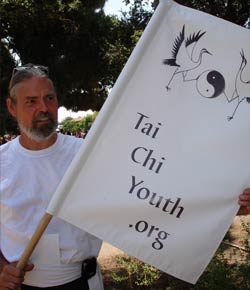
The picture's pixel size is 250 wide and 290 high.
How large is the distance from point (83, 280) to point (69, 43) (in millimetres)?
17455

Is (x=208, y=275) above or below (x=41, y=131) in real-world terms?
below

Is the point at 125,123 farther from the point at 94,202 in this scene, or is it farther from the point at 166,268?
the point at 166,268

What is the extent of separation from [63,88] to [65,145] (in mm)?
18143

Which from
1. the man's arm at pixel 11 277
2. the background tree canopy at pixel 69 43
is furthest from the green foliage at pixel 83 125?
the man's arm at pixel 11 277

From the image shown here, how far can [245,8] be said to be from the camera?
7383 millimetres

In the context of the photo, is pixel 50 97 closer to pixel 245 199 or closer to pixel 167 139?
pixel 167 139

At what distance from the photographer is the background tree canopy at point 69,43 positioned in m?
13.5

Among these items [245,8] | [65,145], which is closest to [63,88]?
[245,8]

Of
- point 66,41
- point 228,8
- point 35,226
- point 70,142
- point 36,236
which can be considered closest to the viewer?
point 36,236

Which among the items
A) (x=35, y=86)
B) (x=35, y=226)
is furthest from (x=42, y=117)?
(x=35, y=226)

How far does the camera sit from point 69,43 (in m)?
18.9

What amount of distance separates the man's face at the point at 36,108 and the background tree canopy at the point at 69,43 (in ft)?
30.2

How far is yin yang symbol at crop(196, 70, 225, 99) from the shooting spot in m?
1.86

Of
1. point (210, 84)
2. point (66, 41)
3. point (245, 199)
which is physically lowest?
point (245, 199)
